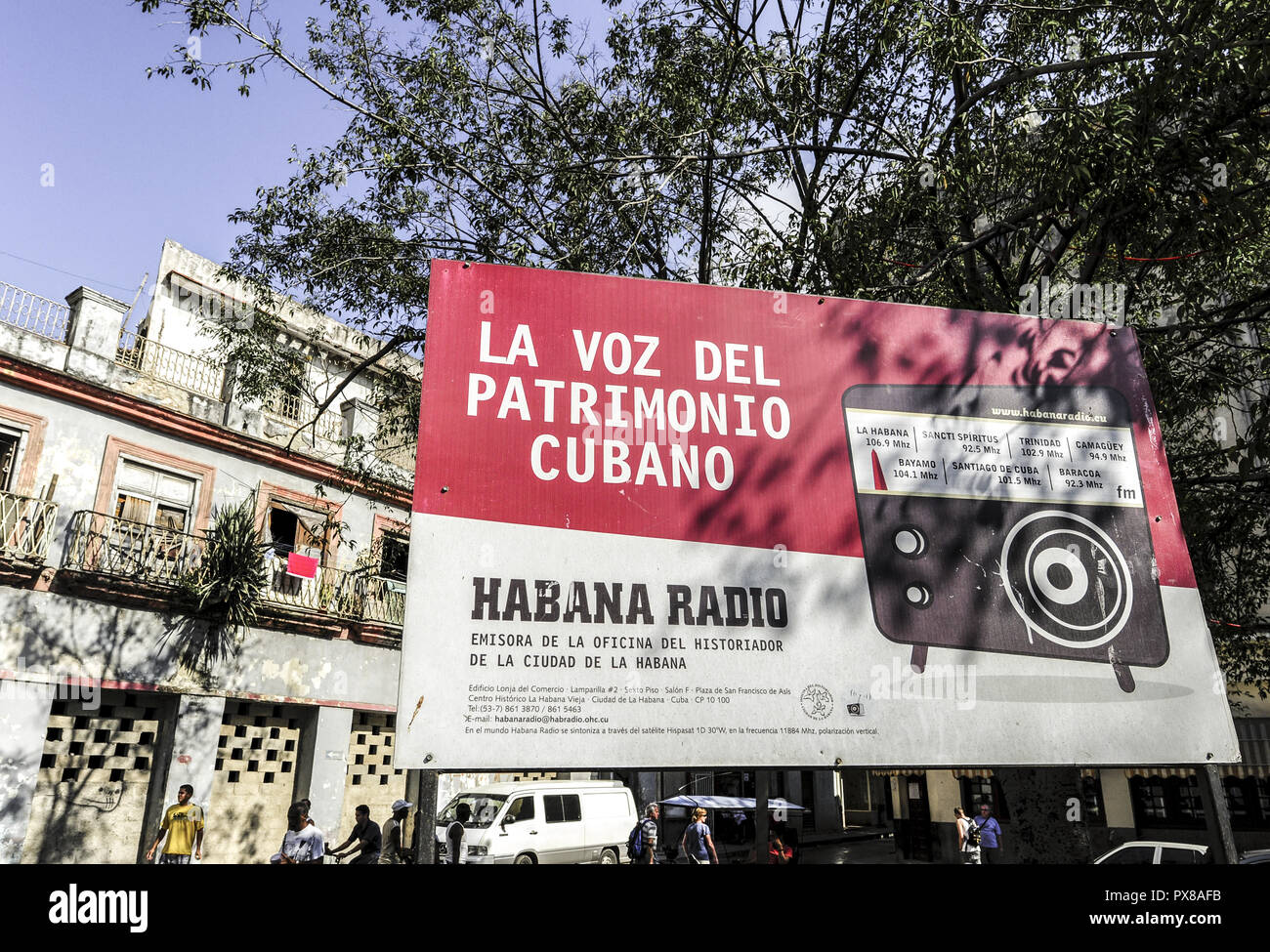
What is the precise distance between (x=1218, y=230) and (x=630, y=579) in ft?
19.3

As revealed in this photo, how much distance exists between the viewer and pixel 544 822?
1592cm

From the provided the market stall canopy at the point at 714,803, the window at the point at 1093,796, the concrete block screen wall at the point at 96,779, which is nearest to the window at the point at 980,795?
the window at the point at 1093,796

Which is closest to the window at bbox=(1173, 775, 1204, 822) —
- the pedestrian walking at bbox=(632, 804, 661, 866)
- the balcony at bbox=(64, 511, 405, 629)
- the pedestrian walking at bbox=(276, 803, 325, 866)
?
the pedestrian walking at bbox=(632, 804, 661, 866)

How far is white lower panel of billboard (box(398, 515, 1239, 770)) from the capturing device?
8.11ft

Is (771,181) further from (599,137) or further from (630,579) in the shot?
(630,579)

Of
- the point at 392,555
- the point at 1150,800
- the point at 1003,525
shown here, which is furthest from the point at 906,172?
the point at 1150,800

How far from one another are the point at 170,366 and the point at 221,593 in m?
5.10

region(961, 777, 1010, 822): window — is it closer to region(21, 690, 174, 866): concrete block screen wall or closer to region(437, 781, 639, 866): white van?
region(437, 781, 639, 866): white van

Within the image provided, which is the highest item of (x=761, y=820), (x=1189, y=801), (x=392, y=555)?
(x=392, y=555)

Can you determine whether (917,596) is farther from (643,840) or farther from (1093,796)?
(1093,796)

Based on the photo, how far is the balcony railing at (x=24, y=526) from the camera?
1325 centimetres

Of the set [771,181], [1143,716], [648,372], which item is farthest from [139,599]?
[1143,716]

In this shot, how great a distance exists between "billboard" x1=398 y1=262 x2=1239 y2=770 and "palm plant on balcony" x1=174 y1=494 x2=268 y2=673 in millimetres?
14556
